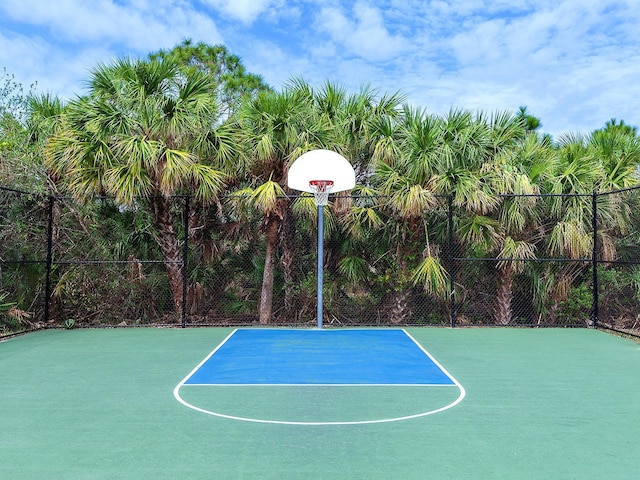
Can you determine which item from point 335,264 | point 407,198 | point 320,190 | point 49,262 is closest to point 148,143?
point 49,262

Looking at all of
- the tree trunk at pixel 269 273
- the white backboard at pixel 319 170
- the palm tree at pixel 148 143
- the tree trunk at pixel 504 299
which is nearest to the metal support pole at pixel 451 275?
the tree trunk at pixel 504 299

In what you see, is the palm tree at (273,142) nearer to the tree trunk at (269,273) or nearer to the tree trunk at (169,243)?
the tree trunk at (269,273)

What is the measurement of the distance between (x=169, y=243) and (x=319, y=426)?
6743 mm

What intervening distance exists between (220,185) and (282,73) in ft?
8.41

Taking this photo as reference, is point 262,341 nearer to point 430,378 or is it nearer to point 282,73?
point 430,378

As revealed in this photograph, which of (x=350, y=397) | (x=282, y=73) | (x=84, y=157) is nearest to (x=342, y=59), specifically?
(x=282, y=73)

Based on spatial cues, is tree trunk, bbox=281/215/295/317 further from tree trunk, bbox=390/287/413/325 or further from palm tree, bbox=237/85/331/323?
tree trunk, bbox=390/287/413/325

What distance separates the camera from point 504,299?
1088cm

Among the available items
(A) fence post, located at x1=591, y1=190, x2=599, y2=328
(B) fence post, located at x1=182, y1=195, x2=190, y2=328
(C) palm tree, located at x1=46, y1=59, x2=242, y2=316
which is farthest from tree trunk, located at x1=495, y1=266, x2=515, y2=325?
(B) fence post, located at x1=182, y1=195, x2=190, y2=328

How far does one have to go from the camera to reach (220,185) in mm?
10414

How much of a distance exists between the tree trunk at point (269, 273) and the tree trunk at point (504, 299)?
164 inches

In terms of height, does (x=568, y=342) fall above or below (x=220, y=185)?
below

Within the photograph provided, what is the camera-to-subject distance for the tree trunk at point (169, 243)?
1048 cm

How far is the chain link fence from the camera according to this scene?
10.4 m
